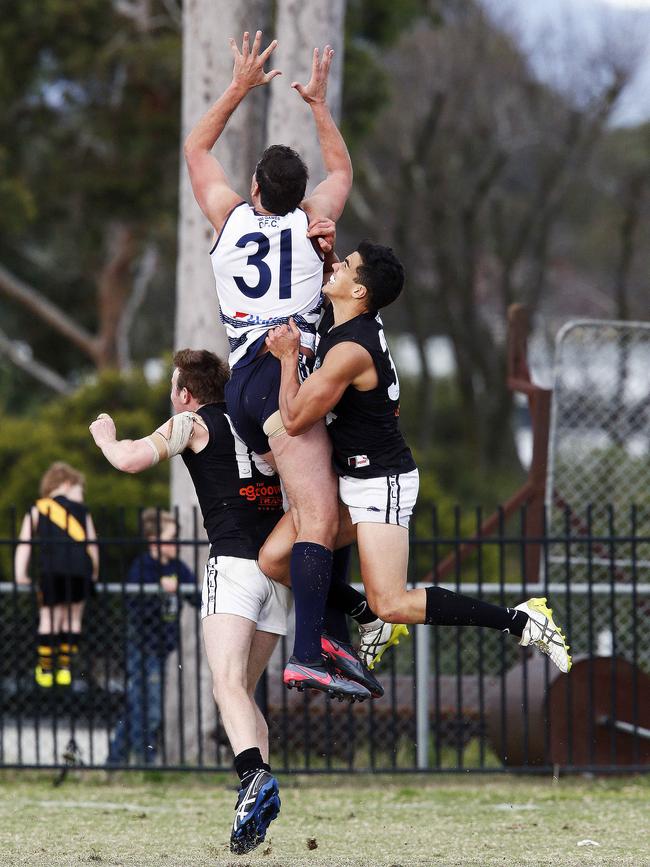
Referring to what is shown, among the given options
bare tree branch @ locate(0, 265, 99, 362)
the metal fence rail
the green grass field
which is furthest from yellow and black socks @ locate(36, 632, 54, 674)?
bare tree branch @ locate(0, 265, 99, 362)

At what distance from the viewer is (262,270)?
607 cm

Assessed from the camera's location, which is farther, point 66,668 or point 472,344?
point 472,344

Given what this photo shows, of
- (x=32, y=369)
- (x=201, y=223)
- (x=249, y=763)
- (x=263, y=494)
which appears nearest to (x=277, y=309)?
(x=263, y=494)

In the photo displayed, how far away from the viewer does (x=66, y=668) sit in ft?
31.0

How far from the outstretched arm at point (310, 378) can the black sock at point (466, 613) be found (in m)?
1.01

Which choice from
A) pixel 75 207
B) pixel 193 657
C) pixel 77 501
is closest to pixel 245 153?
pixel 77 501

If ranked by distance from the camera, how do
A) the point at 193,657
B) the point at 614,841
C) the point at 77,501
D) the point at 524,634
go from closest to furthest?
the point at 524,634 < the point at 614,841 < the point at 77,501 < the point at 193,657

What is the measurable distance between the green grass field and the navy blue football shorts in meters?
1.95

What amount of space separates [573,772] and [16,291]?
20.4 meters

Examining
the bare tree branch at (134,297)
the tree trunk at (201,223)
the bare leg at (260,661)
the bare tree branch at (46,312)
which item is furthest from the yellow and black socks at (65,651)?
the bare tree branch at (46,312)

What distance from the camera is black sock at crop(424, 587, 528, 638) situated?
6.09 meters

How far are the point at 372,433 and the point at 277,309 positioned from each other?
2.29 ft

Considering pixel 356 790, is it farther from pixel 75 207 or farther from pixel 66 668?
pixel 75 207

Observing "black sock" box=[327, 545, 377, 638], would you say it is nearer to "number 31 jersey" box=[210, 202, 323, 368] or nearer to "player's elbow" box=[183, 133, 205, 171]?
"number 31 jersey" box=[210, 202, 323, 368]
